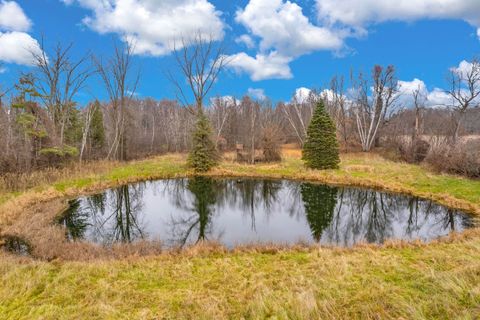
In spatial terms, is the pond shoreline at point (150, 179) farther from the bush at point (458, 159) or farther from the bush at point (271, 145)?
the bush at point (271, 145)

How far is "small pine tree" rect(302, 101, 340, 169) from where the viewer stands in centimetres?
1992

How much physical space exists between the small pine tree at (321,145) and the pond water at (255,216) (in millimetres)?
3643

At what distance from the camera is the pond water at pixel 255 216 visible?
30.8 ft

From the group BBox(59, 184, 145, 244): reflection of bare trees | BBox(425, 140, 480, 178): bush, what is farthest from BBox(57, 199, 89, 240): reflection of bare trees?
BBox(425, 140, 480, 178): bush

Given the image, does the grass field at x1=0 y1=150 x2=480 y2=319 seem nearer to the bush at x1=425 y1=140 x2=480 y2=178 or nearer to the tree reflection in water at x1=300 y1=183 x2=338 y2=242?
the tree reflection in water at x1=300 y1=183 x2=338 y2=242

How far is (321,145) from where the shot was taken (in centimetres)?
2003

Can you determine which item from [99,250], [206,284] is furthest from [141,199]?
[206,284]

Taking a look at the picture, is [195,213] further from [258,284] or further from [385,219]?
[385,219]

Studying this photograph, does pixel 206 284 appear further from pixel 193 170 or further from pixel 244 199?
pixel 193 170

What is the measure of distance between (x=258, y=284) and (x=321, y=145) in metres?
15.9

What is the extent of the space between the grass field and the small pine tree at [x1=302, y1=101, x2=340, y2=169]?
11.6 meters

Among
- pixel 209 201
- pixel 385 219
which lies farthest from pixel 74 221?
pixel 385 219

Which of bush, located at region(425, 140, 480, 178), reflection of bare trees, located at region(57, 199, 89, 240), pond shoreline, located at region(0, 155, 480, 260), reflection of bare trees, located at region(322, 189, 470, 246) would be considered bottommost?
reflection of bare trees, located at region(322, 189, 470, 246)

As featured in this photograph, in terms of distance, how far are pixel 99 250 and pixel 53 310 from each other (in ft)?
10.4
